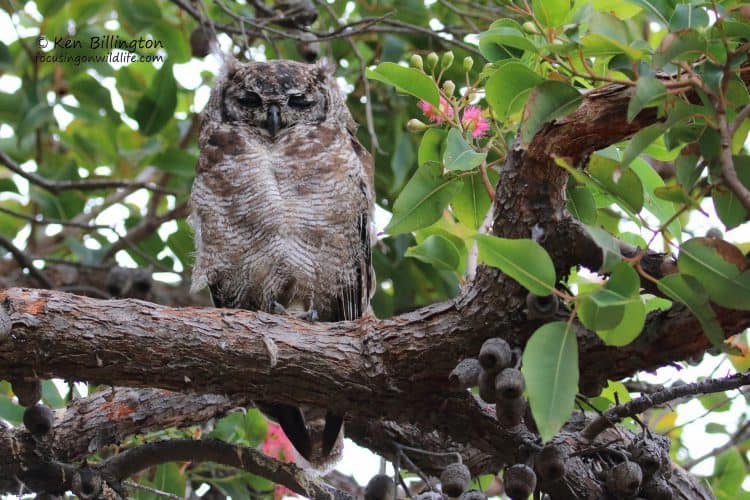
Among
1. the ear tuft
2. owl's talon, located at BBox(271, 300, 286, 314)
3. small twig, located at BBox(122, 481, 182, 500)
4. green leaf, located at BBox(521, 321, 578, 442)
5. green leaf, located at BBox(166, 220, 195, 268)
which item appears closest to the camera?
green leaf, located at BBox(521, 321, 578, 442)

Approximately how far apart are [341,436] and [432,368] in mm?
736

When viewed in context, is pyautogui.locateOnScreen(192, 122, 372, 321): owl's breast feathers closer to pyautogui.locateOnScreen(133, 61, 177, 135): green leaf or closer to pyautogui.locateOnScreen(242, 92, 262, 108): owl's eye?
pyautogui.locateOnScreen(242, 92, 262, 108): owl's eye

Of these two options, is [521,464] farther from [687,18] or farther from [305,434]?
[687,18]

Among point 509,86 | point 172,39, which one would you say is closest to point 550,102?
point 509,86

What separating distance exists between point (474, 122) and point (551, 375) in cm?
85

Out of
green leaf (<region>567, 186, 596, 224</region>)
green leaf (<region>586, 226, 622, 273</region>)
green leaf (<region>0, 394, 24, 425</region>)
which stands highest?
green leaf (<region>586, 226, 622, 273</region>)

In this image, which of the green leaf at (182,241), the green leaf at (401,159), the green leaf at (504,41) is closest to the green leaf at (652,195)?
the green leaf at (504,41)

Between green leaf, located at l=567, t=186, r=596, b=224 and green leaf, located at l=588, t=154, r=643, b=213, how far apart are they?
0.50 meters

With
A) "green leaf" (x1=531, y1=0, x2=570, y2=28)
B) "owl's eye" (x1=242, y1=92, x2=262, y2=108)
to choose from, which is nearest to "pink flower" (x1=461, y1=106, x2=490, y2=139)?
"green leaf" (x1=531, y1=0, x2=570, y2=28)

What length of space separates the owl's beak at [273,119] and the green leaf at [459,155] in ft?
5.29

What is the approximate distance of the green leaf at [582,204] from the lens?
2.28m

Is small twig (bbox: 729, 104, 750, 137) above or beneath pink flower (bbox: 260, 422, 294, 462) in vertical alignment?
above

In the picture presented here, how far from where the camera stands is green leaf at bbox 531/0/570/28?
193cm

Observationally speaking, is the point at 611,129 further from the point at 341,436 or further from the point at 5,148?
the point at 5,148
